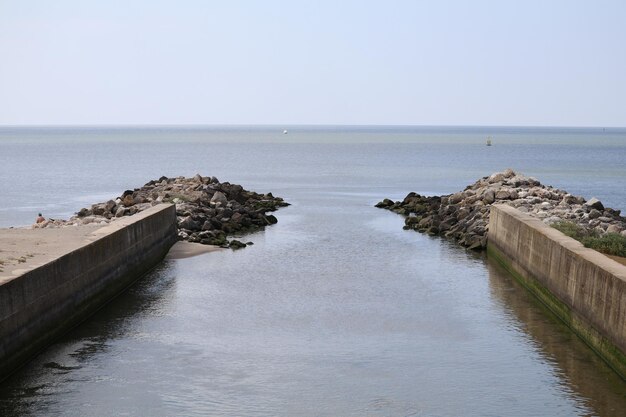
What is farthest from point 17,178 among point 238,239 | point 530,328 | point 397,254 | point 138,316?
point 530,328

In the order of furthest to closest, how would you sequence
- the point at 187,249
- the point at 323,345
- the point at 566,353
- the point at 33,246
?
the point at 187,249 → the point at 33,246 → the point at 323,345 → the point at 566,353

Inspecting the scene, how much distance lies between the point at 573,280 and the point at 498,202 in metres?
15.1

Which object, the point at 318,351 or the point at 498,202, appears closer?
the point at 318,351

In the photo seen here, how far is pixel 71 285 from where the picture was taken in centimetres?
1589

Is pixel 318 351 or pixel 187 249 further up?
pixel 318 351

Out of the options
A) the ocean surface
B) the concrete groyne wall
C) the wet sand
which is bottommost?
the wet sand

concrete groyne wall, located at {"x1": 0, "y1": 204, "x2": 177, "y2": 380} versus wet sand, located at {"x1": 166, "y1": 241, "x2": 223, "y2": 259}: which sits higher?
concrete groyne wall, located at {"x1": 0, "y1": 204, "x2": 177, "y2": 380}

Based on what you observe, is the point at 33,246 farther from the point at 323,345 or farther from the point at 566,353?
the point at 566,353

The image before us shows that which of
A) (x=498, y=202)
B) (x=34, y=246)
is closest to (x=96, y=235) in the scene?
(x=34, y=246)

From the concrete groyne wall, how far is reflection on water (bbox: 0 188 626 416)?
1.13 ft

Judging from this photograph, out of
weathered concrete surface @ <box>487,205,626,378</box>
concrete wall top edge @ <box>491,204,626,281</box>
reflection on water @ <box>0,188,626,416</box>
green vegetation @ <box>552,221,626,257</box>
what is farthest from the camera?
green vegetation @ <box>552,221,626,257</box>

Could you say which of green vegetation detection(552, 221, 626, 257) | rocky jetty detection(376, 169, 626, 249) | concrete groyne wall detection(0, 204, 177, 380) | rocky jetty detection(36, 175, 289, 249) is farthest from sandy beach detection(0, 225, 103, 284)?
rocky jetty detection(376, 169, 626, 249)

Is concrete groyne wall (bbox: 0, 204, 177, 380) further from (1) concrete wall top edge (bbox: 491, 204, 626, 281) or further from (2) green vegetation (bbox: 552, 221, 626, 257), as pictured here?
(2) green vegetation (bbox: 552, 221, 626, 257)

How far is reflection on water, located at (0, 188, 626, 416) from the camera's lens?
40.7 ft
